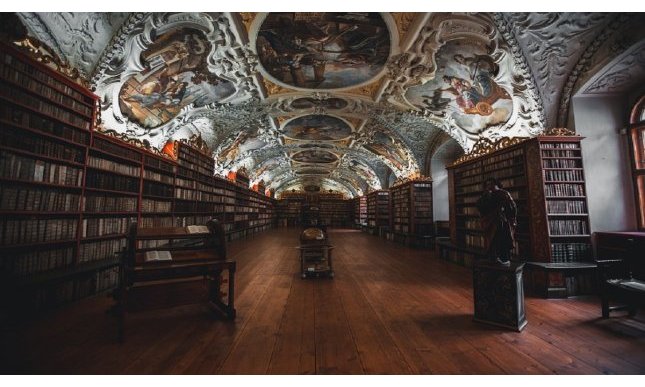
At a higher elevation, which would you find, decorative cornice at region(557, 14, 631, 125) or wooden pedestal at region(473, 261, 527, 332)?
decorative cornice at region(557, 14, 631, 125)

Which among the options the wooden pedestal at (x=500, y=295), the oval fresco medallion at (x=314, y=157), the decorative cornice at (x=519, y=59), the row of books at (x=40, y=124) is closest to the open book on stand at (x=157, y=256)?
the row of books at (x=40, y=124)

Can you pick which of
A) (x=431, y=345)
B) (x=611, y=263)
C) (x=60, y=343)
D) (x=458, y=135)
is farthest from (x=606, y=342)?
(x=458, y=135)

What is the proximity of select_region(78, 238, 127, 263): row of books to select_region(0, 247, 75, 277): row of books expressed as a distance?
23 centimetres

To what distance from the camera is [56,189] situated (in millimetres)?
4289

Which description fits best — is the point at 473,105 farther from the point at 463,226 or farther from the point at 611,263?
the point at 611,263

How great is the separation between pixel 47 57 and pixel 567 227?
9.24 metres

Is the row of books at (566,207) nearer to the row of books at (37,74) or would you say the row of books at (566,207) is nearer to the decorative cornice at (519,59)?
the decorative cornice at (519,59)

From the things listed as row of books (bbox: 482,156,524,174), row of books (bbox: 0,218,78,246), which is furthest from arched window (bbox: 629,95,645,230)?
row of books (bbox: 0,218,78,246)

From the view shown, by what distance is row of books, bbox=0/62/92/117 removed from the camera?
3.42 m

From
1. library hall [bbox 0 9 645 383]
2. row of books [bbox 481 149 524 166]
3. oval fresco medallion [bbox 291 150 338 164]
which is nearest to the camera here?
library hall [bbox 0 9 645 383]

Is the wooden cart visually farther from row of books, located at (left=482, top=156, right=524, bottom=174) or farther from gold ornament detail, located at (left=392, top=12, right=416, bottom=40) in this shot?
gold ornament detail, located at (left=392, top=12, right=416, bottom=40)

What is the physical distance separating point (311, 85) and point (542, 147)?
581 cm

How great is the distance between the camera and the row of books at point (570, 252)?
5.05 m

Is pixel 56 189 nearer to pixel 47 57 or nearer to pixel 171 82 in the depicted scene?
pixel 47 57
